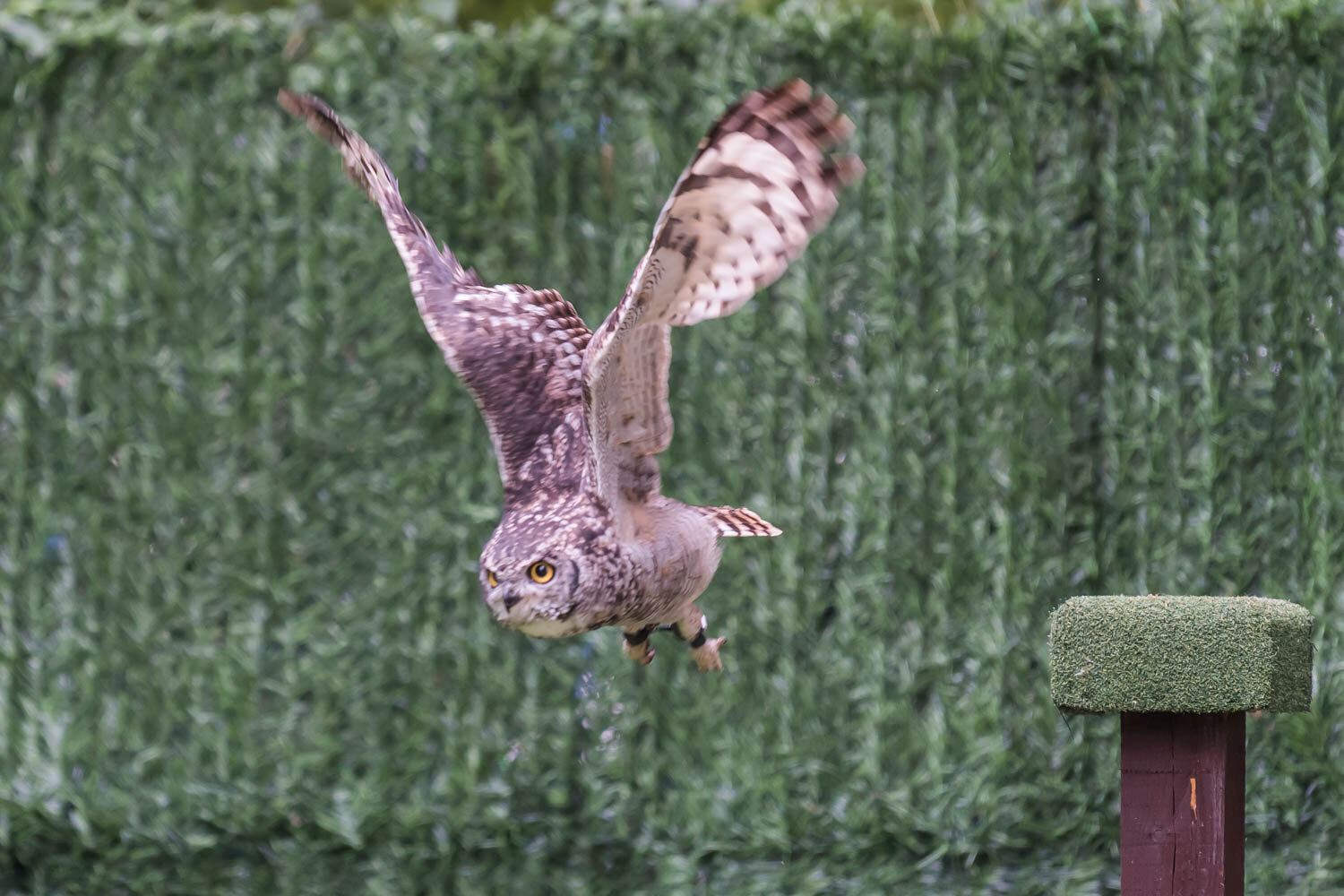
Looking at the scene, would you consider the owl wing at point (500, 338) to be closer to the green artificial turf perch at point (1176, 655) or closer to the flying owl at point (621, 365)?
the flying owl at point (621, 365)

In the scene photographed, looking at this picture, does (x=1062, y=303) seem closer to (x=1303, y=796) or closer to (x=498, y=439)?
(x=1303, y=796)

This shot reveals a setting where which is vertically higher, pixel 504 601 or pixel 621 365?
pixel 621 365

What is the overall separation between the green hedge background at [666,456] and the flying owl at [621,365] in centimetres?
158

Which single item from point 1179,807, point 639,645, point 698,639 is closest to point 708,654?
point 698,639

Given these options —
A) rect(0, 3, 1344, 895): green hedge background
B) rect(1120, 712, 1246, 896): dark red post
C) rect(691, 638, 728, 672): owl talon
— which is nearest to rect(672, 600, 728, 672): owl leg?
rect(691, 638, 728, 672): owl talon

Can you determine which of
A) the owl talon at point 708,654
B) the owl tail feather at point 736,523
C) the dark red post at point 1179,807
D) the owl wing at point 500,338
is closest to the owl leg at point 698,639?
the owl talon at point 708,654

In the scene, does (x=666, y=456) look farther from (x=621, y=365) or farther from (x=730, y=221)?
(x=730, y=221)

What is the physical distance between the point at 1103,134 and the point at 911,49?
441 mm

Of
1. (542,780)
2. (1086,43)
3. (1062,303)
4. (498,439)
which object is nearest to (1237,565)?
(1062,303)

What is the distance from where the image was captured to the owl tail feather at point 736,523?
1434 mm

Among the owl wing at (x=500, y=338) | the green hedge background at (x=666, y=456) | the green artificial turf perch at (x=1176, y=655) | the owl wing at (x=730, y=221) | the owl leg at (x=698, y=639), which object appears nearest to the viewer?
the owl wing at (x=730, y=221)

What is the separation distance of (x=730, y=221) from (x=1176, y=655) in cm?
95

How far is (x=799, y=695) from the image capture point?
306cm

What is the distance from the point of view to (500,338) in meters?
1.46
